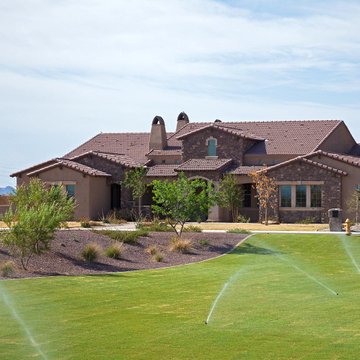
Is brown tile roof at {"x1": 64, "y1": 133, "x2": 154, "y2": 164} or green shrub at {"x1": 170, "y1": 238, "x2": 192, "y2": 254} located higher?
brown tile roof at {"x1": 64, "y1": 133, "x2": 154, "y2": 164}

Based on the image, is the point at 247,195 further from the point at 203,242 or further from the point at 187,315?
the point at 187,315

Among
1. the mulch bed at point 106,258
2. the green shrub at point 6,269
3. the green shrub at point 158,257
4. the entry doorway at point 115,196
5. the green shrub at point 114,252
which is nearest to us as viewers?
the green shrub at point 6,269

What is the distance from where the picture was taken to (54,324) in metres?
11.5

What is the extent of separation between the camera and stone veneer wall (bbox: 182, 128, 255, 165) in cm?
4450

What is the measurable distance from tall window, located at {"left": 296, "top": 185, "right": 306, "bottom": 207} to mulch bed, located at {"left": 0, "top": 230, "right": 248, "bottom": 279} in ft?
34.6

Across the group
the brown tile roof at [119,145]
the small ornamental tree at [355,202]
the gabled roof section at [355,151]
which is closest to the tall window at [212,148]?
the brown tile roof at [119,145]

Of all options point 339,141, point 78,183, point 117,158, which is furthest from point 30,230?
point 339,141

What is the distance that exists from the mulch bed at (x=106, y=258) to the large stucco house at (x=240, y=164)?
1087cm

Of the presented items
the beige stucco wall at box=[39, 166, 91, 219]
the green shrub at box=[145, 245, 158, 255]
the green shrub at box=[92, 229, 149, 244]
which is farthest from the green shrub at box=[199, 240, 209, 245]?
the beige stucco wall at box=[39, 166, 91, 219]

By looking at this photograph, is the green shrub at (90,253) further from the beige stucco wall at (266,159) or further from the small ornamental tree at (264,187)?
the beige stucco wall at (266,159)

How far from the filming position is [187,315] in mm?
12516

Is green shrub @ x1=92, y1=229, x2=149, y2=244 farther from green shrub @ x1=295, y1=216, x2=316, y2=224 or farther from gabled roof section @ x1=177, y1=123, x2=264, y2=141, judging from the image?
gabled roof section @ x1=177, y1=123, x2=264, y2=141

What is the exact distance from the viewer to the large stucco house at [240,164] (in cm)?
3938

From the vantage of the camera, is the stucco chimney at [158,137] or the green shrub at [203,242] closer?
the green shrub at [203,242]
